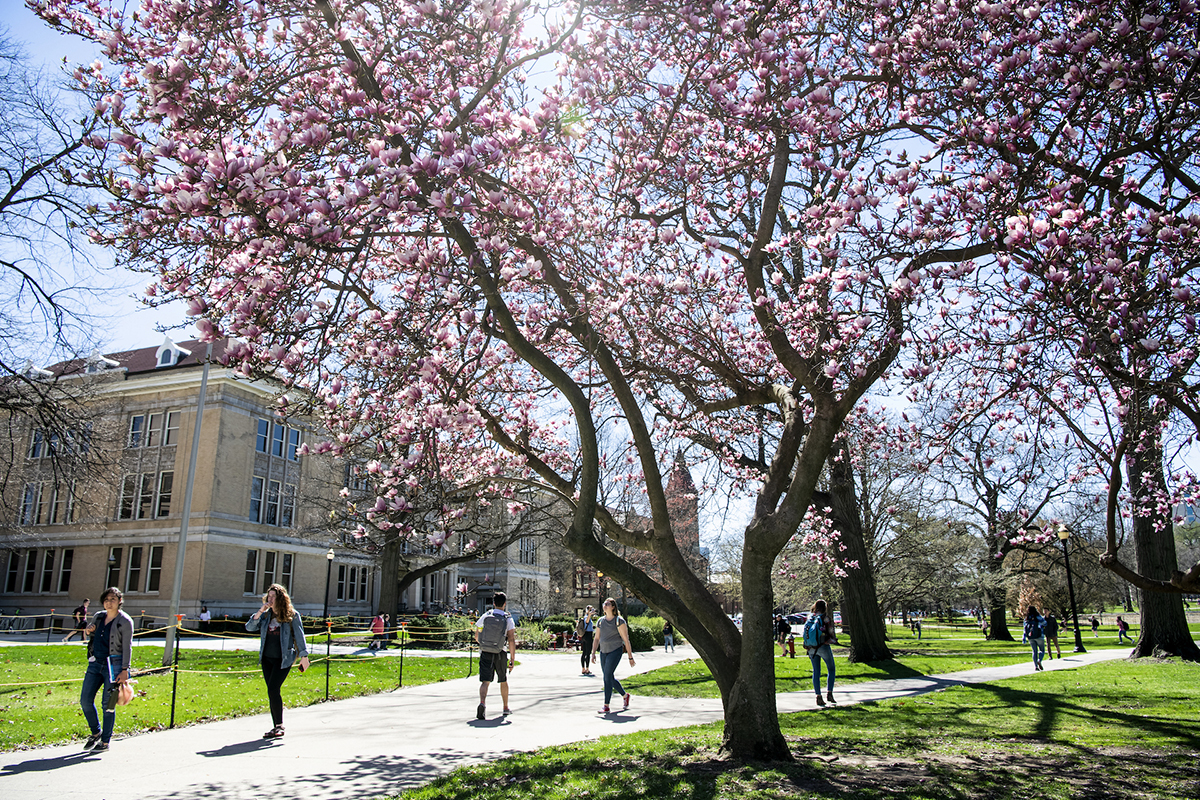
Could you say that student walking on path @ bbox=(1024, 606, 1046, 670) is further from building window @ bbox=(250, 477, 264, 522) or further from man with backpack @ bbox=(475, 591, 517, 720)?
building window @ bbox=(250, 477, 264, 522)

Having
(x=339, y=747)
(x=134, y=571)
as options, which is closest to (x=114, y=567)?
(x=134, y=571)

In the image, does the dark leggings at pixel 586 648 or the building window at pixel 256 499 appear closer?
the dark leggings at pixel 586 648

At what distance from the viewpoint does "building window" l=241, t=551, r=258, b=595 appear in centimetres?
4025

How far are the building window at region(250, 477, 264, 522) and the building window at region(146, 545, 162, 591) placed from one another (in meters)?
4.67

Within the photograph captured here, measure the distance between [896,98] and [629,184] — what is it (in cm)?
296

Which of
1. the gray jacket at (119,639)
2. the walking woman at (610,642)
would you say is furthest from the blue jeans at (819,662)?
the gray jacket at (119,639)

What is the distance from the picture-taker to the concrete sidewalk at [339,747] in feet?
20.4

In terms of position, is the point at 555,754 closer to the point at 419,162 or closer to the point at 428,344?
the point at 428,344

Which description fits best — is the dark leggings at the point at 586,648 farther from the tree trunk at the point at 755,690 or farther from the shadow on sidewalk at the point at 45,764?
the shadow on sidewalk at the point at 45,764

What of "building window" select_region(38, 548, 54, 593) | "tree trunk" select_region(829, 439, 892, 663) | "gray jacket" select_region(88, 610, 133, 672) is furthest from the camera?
"building window" select_region(38, 548, 54, 593)

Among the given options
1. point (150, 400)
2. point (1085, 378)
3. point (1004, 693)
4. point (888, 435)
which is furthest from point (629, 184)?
point (150, 400)

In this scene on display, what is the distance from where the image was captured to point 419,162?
5047mm

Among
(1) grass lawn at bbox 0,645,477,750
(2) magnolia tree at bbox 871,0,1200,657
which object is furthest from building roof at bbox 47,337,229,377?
(2) magnolia tree at bbox 871,0,1200,657

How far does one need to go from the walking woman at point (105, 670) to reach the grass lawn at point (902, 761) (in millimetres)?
4185
